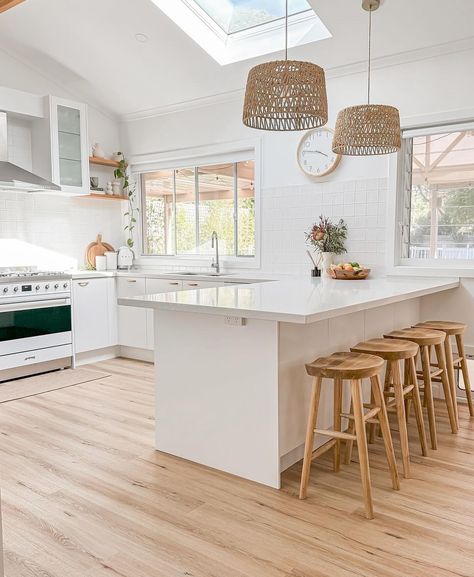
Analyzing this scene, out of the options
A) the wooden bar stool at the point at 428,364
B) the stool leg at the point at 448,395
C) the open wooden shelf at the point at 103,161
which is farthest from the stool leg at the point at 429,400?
the open wooden shelf at the point at 103,161

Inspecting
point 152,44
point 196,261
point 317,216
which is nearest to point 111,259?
point 196,261

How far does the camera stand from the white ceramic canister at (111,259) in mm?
5719

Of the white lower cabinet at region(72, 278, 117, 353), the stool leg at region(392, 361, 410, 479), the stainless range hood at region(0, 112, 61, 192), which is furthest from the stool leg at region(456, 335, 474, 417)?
the stainless range hood at region(0, 112, 61, 192)

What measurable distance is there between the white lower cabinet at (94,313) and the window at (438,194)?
2875mm

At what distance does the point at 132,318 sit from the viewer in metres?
5.25

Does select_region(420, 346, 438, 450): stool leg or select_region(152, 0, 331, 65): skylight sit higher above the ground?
select_region(152, 0, 331, 65): skylight

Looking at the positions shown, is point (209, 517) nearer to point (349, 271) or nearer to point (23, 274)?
point (349, 271)

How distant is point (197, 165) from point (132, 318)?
68.1 inches

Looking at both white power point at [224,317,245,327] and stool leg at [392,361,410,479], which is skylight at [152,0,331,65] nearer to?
white power point at [224,317,245,327]

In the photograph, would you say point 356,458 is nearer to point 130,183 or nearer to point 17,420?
point 17,420

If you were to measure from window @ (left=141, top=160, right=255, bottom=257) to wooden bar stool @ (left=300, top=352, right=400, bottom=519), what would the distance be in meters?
2.82

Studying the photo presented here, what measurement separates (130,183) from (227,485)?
426cm

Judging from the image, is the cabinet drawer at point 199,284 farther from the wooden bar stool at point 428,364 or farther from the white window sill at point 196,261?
the wooden bar stool at point 428,364

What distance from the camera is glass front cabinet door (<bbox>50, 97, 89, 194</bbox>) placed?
499 centimetres
